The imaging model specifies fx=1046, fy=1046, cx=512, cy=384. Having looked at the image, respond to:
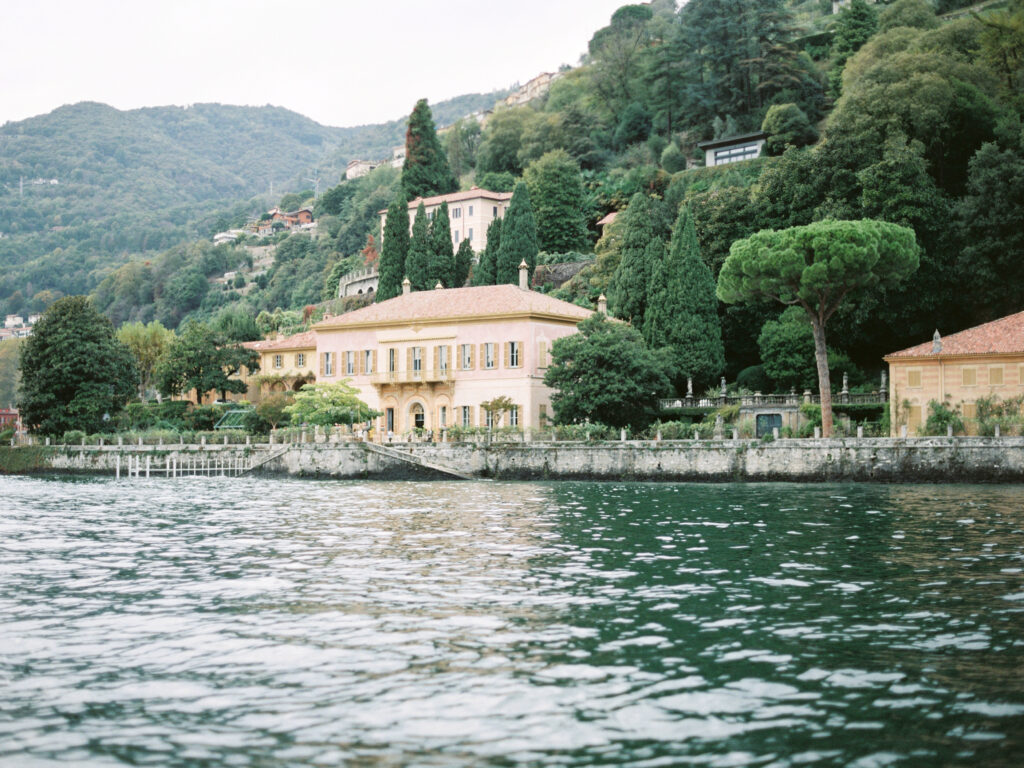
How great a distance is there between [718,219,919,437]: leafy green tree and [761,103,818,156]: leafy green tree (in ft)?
103

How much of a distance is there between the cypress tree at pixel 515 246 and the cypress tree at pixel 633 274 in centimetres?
1101

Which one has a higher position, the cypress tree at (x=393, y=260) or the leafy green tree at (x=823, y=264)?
the cypress tree at (x=393, y=260)

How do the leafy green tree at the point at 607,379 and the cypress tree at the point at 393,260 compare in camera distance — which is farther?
the cypress tree at the point at 393,260

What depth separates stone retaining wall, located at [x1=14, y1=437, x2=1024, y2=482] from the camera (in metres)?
34.4

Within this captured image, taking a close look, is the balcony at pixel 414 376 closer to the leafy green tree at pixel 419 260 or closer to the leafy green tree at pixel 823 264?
the leafy green tree at pixel 419 260

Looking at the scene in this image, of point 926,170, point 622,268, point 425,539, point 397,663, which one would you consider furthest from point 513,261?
point 397,663

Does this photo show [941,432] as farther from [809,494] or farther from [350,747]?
[350,747]

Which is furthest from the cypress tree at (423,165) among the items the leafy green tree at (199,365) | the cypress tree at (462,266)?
the leafy green tree at (199,365)

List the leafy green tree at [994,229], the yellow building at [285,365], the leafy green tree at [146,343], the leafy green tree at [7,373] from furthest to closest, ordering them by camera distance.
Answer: the leafy green tree at [7,373] → the leafy green tree at [146,343] → the yellow building at [285,365] → the leafy green tree at [994,229]

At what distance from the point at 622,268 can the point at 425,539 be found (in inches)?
1425

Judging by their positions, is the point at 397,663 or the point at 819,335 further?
the point at 819,335

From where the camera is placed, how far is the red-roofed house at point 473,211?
89250 millimetres

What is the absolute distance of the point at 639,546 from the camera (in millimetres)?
18859

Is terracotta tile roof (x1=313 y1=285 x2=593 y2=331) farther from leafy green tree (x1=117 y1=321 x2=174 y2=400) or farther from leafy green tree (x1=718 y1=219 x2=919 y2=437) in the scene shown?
leafy green tree (x1=117 y1=321 x2=174 y2=400)
